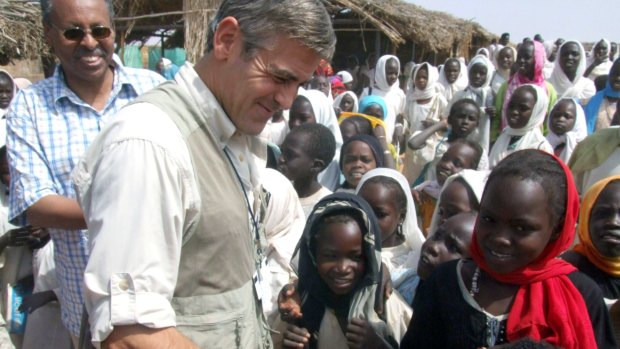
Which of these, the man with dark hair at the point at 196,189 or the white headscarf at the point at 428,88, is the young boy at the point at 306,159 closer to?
the man with dark hair at the point at 196,189

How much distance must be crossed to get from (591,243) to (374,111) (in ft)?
14.4

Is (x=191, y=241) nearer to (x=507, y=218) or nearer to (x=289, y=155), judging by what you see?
(x=507, y=218)

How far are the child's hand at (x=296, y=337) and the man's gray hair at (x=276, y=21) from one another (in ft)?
4.42

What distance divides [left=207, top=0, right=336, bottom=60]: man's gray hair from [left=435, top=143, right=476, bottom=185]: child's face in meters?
2.87

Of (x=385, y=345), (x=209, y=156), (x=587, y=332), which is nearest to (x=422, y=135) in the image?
(x=385, y=345)

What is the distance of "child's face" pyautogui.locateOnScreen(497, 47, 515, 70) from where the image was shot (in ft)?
29.6

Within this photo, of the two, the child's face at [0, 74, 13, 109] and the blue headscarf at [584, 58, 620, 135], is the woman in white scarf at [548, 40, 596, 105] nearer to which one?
the blue headscarf at [584, 58, 620, 135]

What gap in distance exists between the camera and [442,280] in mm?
1925

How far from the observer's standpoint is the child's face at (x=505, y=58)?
9.01 meters

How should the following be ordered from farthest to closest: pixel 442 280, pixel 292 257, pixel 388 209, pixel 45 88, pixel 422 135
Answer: pixel 422 135 < pixel 388 209 < pixel 292 257 < pixel 45 88 < pixel 442 280

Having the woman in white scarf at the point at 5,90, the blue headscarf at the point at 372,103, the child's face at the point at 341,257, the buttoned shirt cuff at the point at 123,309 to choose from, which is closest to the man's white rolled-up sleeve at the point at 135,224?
the buttoned shirt cuff at the point at 123,309

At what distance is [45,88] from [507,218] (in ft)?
5.30

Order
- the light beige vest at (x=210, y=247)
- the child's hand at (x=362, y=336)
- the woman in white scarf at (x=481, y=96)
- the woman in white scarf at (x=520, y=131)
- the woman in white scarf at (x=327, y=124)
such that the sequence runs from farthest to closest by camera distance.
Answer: the woman in white scarf at (x=481, y=96), the woman in white scarf at (x=520, y=131), the woman in white scarf at (x=327, y=124), the child's hand at (x=362, y=336), the light beige vest at (x=210, y=247)

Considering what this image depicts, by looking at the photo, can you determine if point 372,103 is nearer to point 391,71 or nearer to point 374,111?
point 374,111
